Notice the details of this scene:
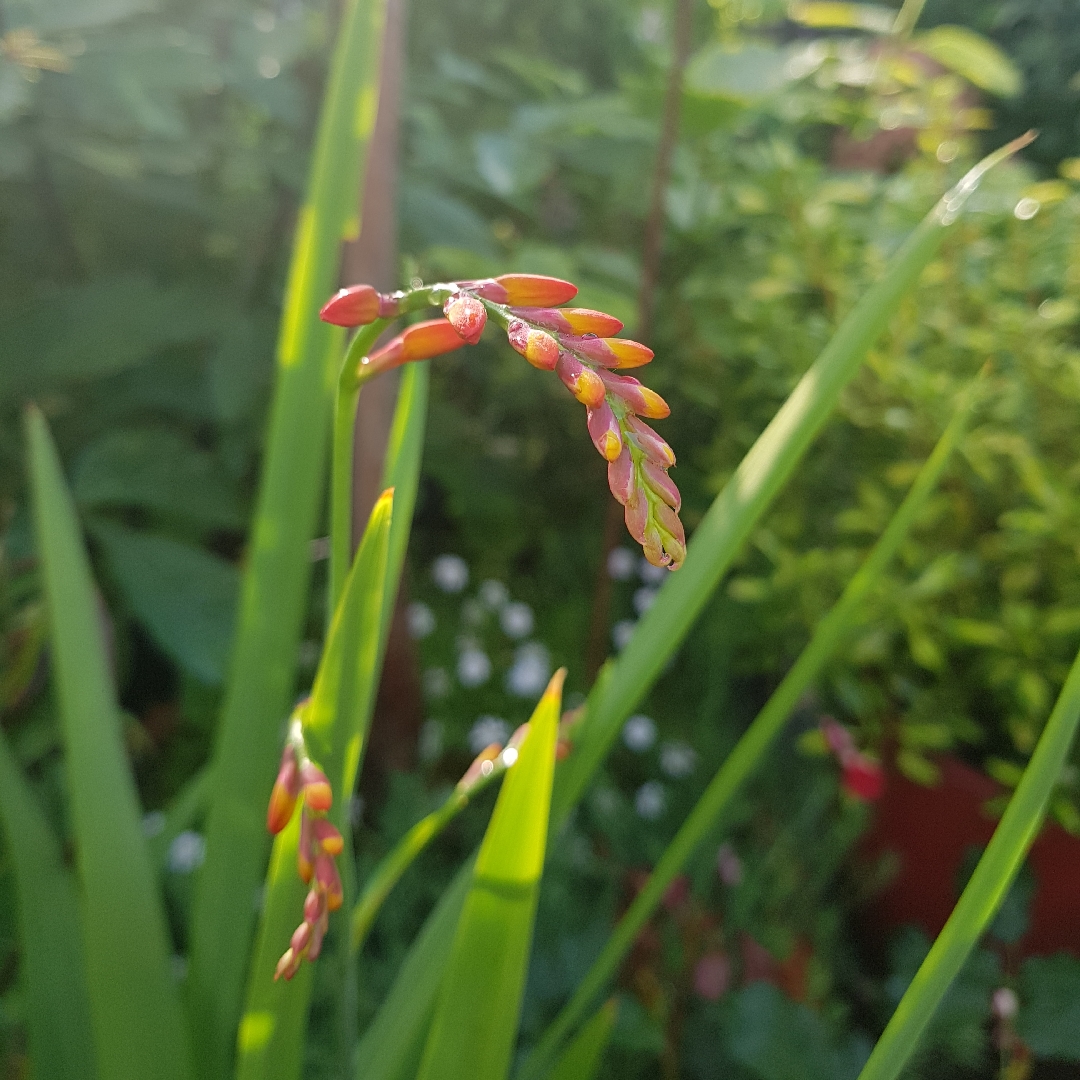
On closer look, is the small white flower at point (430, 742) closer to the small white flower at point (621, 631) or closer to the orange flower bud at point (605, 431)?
the small white flower at point (621, 631)

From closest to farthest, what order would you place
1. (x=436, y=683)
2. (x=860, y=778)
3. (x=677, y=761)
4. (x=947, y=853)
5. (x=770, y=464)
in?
1. (x=770, y=464)
2. (x=860, y=778)
3. (x=947, y=853)
4. (x=677, y=761)
5. (x=436, y=683)

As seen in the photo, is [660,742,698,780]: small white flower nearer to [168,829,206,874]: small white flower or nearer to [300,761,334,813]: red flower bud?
[168,829,206,874]: small white flower

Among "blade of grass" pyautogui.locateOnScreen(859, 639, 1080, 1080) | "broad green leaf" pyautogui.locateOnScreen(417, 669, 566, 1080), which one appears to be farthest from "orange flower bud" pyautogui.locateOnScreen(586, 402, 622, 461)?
"blade of grass" pyautogui.locateOnScreen(859, 639, 1080, 1080)

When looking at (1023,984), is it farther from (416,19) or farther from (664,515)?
(416,19)

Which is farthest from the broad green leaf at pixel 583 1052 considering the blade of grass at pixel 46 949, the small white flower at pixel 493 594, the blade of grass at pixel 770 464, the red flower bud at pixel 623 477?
the small white flower at pixel 493 594

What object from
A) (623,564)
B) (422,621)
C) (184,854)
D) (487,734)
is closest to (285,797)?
(184,854)

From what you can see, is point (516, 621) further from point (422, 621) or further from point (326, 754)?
point (326, 754)
